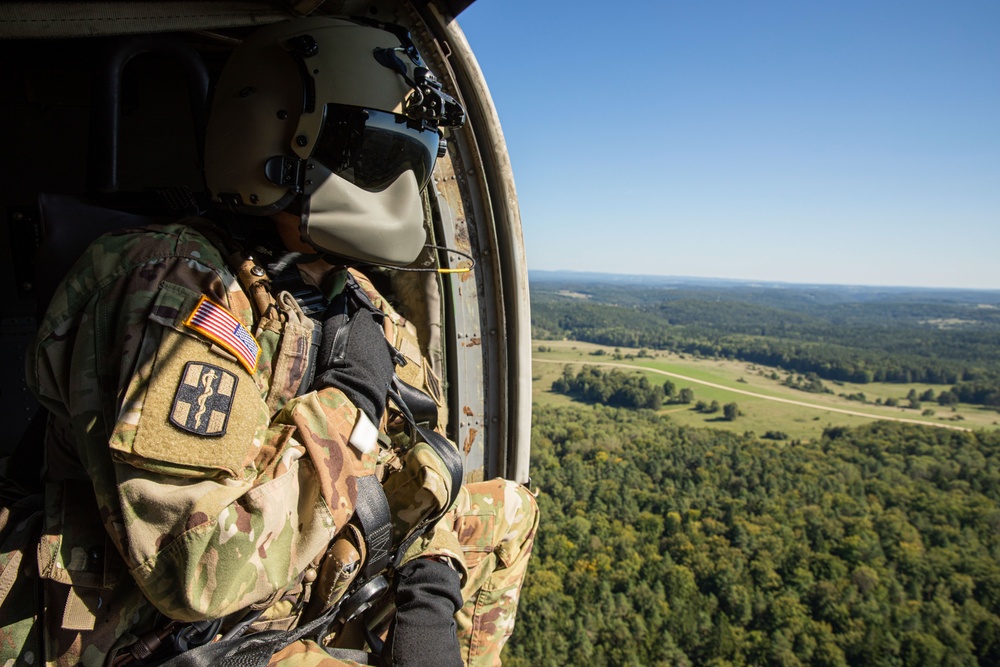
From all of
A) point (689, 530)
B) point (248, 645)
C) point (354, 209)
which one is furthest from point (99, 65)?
point (689, 530)

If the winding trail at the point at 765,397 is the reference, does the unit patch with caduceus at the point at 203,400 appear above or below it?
above

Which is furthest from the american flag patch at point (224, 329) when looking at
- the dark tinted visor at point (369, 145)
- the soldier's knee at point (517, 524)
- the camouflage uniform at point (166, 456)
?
the soldier's knee at point (517, 524)

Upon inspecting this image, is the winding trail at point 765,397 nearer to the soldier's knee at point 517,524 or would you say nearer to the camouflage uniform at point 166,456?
the soldier's knee at point 517,524

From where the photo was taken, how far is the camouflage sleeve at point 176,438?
1.19 metres

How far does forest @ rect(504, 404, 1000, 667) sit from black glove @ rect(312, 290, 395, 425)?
1229 inches

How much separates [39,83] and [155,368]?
171 cm

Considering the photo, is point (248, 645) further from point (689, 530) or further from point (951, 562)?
point (951, 562)

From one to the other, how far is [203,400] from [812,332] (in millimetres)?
103109

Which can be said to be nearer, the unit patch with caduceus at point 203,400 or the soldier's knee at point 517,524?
the unit patch with caduceus at point 203,400

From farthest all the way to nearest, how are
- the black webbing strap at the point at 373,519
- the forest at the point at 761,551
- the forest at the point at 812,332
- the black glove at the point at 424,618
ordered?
the forest at the point at 812,332 < the forest at the point at 761,551 < the black glove at the point at 424,618 < the black webbing strap at the point at 373,519

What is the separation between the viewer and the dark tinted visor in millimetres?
1700

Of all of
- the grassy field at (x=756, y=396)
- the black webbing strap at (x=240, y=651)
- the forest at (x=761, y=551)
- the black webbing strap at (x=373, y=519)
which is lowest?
the forest at (x=761, y=551)

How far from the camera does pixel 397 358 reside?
2.04m

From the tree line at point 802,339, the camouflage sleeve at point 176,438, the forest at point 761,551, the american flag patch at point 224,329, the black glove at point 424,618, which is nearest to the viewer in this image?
the camouflage sleeve at point 176,438
